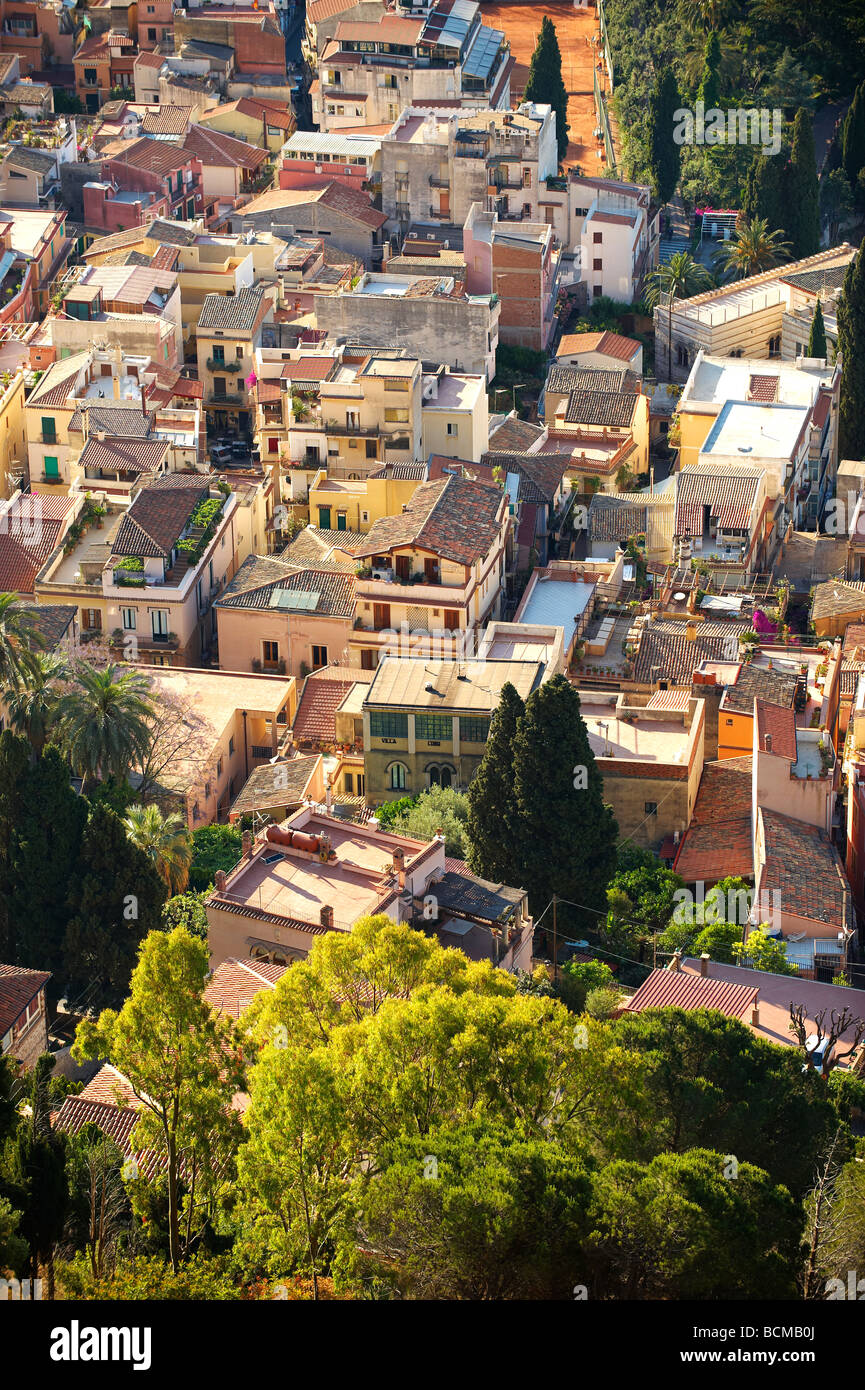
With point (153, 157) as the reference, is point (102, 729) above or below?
below

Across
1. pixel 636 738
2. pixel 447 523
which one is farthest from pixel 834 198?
pixel 636 738

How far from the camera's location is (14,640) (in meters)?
64.9

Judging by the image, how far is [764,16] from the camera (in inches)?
4569

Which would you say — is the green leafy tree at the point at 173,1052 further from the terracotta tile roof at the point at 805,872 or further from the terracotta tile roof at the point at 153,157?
the terracotta tile roof at the point at 153,157

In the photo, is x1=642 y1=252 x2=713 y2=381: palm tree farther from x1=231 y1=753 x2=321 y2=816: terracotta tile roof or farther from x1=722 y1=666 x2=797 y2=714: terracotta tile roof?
x1=231 y1=753 x2=321 y2=816: terracotta tile roof

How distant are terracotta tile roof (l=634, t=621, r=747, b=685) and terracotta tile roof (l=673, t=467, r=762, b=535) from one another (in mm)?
5953

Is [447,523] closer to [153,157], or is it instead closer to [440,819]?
[440,819]

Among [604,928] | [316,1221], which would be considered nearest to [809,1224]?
[316,1221]

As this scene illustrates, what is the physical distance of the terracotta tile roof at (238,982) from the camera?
47.0 metres

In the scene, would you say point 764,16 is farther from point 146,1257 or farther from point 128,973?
point 146,1257

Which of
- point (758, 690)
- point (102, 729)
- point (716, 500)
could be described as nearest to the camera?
point (102, 729)

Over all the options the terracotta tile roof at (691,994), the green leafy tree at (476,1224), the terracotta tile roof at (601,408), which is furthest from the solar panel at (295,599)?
the green leafy tree at (476,1224)

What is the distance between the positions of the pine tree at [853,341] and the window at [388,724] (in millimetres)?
32713

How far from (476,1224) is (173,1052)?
20.0 feet
